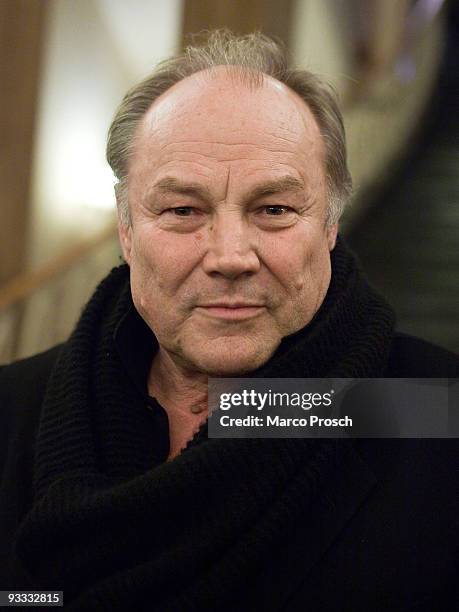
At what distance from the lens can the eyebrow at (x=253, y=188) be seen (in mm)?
1542

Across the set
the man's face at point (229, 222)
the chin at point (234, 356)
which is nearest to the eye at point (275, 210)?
the man's face at point (229, 222)

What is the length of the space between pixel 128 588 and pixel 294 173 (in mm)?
804

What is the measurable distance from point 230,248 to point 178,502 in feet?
1.50

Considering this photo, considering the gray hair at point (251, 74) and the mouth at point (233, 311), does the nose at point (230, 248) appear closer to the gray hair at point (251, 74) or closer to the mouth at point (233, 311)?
the mouth at point (233, 311)

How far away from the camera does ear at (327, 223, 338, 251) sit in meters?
1.73

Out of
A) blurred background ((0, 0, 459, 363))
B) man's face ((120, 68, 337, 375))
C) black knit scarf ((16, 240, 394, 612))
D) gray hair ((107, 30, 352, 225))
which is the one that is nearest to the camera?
black knit scarf ((16, 240, 394, 612))

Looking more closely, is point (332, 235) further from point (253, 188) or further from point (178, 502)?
point (178, 502)

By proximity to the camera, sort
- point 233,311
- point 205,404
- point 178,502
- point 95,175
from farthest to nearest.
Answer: point 95,175 < point 205,404 < point 233,311 < point 178,502

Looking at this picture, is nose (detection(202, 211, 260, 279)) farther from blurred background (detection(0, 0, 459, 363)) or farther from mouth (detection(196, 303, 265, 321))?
blurred background (detection(0, 0, 459, 363))

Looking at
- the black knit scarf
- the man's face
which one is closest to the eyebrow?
the man's face

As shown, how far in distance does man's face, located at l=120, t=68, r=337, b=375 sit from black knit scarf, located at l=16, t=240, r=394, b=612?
9cm

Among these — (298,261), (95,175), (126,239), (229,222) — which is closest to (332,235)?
(298,261)

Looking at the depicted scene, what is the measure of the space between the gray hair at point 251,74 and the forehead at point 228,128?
4cm

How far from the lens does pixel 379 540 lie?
57.6 inches
